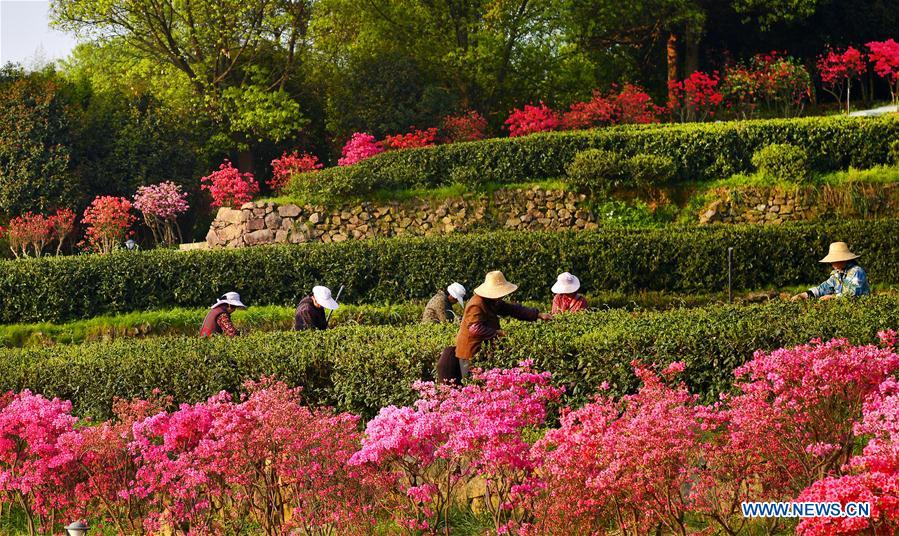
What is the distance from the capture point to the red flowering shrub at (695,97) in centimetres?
2452

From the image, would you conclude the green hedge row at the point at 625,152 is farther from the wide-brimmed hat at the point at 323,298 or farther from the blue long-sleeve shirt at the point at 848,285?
the wide-brimmed hat at the point at 323,298

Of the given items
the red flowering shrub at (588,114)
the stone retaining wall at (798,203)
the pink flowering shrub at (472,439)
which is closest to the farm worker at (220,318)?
the pink flowering shrub at (472,439)

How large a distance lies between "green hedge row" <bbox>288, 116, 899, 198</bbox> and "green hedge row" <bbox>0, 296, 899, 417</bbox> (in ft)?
31.4

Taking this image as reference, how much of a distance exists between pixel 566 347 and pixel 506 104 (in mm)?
19405

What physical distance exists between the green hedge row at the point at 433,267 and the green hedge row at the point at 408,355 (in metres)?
5.85

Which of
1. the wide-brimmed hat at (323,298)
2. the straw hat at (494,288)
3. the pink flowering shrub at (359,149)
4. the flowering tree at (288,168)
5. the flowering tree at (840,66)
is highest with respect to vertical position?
the flowering tree at (840,66)

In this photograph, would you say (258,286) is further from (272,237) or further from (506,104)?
(506,104)

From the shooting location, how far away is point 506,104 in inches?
1103

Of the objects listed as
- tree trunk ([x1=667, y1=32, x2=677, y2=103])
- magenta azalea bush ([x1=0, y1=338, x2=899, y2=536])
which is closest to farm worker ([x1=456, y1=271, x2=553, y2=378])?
magenta azalea bush ([x1=0, y1=338, x2=899, y2=536])

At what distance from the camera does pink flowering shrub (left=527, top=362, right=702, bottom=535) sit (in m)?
5.70

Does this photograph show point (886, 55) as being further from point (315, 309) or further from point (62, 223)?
point (62, 223)

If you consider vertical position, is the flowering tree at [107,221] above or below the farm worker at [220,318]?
above

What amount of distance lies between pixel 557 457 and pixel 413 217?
1496 cm

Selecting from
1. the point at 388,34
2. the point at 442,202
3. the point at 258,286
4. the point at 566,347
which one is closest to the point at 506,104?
the point at 388,34
